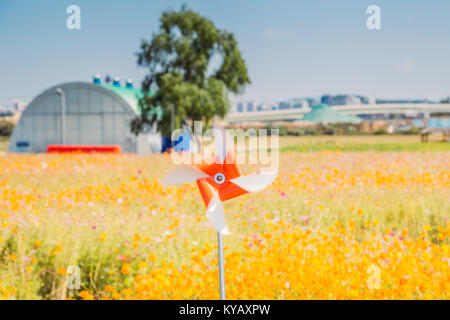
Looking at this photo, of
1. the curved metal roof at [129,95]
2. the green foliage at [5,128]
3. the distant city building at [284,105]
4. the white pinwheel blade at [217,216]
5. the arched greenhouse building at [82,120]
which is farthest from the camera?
the green foliage at [5,128]

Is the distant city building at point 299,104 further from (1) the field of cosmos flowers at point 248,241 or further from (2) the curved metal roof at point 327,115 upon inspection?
(1) the field of cosmos flowers at point 248,241

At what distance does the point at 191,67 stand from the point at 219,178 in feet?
45.9

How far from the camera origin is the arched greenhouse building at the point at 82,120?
67.7ft

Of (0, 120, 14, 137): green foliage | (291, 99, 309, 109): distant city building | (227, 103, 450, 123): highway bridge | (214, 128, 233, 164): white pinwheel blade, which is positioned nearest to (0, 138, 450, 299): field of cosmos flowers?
(214, 128, 233, 164): white pinwheel blade

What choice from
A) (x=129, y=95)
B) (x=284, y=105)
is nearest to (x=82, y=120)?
(x=129, y=95)

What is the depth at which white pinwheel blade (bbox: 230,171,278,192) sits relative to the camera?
89.6 inches

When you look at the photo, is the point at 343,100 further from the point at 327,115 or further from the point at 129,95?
the point at 129,95

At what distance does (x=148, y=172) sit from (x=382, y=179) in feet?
14.3

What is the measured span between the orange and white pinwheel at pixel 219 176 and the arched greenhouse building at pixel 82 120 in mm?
17896

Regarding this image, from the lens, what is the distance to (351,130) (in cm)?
1345

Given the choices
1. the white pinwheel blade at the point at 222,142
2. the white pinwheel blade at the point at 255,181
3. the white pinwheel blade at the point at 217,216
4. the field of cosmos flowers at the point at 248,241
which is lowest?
the field of cosmos flowers at the point at 248,241

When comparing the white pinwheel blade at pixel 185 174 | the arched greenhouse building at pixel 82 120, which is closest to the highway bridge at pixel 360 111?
the white pinwheel blade at pixel 185 174
